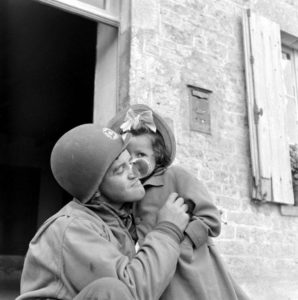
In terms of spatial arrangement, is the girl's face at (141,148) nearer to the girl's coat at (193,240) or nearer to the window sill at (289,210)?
the girl's coat at (193,240)

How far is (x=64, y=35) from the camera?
5898mm

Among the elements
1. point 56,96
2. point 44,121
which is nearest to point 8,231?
point 44,121

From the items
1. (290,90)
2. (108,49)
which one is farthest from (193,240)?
(290,90)

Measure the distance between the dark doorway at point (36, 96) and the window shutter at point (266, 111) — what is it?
2.06 metres

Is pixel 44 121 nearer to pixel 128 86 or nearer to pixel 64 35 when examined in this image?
pixel 64 35

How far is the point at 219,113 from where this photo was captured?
4309 mm

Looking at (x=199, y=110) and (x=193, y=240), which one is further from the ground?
(x=199, y=110)

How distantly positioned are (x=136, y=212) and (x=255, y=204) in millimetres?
2810

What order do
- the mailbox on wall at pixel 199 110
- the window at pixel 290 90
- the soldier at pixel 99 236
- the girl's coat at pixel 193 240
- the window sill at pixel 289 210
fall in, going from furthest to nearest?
the window at pixel 290 90
the window sill at pixel 289 210
the mailbox on wall at pixel 199 110
the girl's coat at pixel 193 240
the soldier at pixel 99 236

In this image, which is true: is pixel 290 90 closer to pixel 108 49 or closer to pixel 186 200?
pixel 108 49

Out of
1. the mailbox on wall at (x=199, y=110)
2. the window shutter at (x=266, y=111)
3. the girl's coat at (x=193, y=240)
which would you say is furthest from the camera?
the window shutter at (x=266, y=111)

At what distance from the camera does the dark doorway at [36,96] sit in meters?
5.67

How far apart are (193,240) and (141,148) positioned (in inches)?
16.6

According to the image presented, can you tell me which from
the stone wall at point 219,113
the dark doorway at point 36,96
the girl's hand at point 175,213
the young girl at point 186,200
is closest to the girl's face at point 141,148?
the young girl at point 186,200
